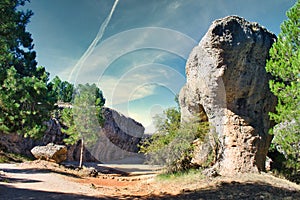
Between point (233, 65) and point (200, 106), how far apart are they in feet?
10.6

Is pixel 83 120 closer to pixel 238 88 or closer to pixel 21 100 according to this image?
pixel 21 100

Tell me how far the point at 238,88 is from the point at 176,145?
145 inches

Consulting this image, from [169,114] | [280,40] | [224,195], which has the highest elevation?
[280,40]

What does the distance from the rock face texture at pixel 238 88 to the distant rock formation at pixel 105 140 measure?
10873 millimetres

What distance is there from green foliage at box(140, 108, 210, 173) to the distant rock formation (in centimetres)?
795

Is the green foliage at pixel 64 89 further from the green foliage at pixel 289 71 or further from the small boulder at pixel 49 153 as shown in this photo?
the green foliage at pixel 289 71

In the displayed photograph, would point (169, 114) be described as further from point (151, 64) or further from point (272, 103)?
point (272, 103)

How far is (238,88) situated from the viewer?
382 inches

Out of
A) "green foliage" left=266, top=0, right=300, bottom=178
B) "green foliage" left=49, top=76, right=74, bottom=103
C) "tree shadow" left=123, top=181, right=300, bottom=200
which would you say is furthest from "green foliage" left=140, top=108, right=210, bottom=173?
"green foliage" left=49, top=76, right=74, bottom=103

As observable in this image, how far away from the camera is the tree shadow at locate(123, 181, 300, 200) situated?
632 centimetres

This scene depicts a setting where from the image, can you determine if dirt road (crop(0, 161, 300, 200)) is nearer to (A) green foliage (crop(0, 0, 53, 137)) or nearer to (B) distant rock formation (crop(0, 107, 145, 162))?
(A) green foliage (crop(0, 0, 53, 137))

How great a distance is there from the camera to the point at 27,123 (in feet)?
32.8

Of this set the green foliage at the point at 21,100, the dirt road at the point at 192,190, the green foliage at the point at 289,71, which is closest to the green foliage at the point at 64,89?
the green foliage at the point at 21,100

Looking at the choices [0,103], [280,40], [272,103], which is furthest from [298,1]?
[0,103]
